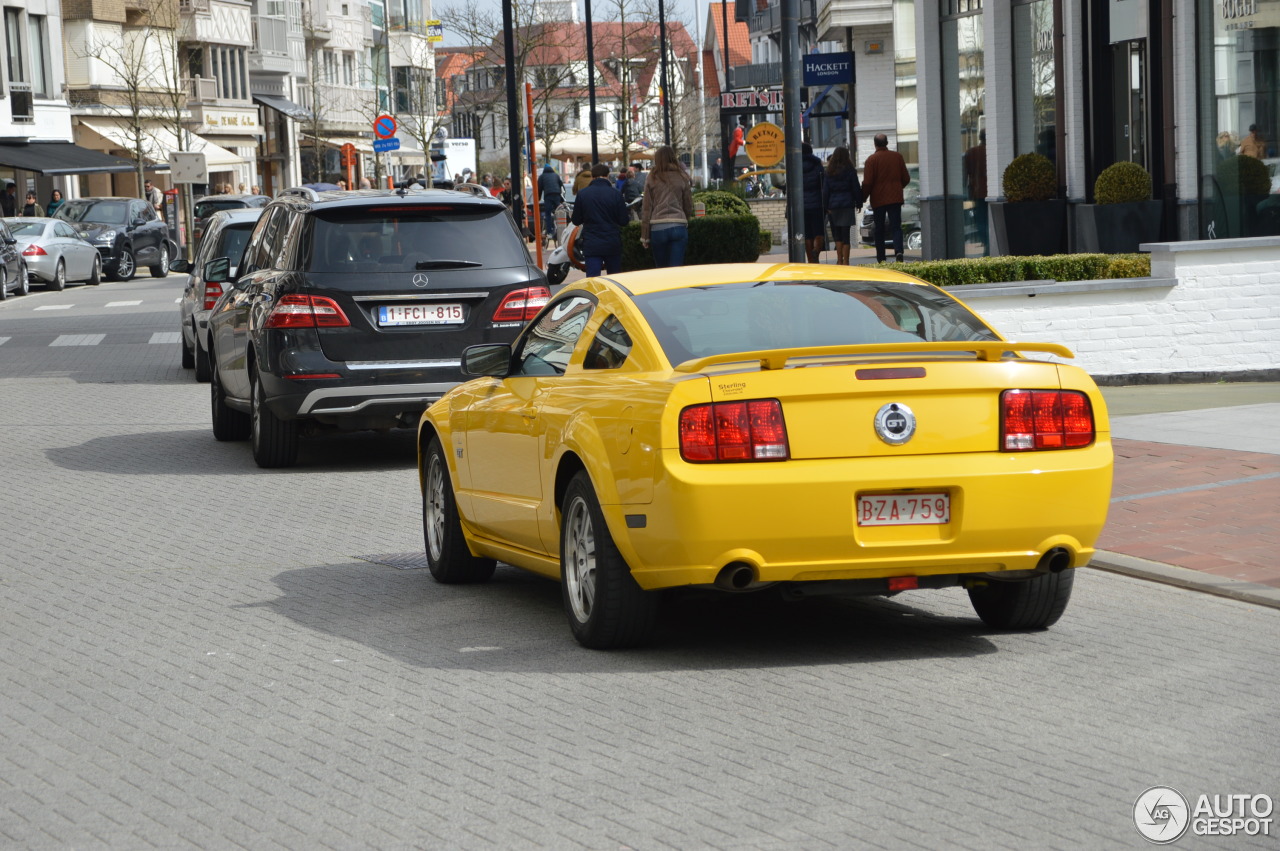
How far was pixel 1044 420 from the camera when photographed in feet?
22.6

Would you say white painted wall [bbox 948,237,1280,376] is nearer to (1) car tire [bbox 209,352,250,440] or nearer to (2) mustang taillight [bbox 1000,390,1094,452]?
(1) car tire [bbox 209,352,250,440]

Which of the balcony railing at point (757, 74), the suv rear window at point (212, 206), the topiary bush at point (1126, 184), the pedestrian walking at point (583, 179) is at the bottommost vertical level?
the topiary bush at point (1126, 184)

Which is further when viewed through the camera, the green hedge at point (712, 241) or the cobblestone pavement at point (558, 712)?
the green hedge at point (712, 241)

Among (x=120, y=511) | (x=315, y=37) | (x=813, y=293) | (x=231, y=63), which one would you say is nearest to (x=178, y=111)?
(x=231, y=63)

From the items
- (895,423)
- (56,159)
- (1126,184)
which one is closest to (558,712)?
(895,423)

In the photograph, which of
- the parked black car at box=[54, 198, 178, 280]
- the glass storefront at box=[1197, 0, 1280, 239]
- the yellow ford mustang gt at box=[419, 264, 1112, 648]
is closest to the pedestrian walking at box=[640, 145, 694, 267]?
the glass storefront at box=[1197, 0, 1280, 239]

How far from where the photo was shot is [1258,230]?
66.6 ft

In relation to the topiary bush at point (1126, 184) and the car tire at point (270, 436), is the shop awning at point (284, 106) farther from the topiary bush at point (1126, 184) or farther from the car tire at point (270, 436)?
the car tire at point (270, 436)

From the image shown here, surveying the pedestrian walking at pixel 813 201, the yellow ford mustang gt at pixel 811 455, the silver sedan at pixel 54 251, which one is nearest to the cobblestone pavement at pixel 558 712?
the yellow ford mustang gt at pixel 811 455

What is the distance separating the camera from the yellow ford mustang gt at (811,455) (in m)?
6.62

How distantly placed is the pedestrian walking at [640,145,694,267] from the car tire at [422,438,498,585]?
44.9ft

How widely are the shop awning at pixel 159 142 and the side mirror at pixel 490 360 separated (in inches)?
2387

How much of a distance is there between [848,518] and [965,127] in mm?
21932

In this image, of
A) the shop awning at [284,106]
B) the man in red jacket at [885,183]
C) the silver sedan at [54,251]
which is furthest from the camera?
the shop awning at [284,106]
